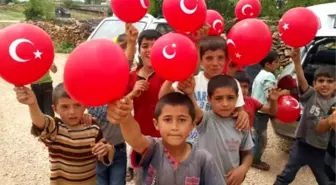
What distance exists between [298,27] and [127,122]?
1.64 meters

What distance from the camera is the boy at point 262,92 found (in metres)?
4.34

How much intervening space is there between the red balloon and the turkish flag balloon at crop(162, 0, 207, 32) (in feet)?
0.72

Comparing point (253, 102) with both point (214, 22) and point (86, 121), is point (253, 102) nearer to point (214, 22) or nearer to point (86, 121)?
point (214, 22)

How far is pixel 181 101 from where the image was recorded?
1.94m

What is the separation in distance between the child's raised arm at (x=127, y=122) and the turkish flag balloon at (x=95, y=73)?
4cm

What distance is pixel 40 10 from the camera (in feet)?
72.9

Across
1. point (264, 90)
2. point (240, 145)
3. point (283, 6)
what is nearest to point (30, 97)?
point (240, 145)

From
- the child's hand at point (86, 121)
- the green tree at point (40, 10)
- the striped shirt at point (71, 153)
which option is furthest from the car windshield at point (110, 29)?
the green tree at point (40, 10)

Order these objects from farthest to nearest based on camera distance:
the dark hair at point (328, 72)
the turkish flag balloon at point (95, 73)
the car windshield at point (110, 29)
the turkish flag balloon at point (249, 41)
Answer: the car windshield at point (110, 29)
the dark hair at point (328, 72)
the turkish flag balloon at point (249, 41)
the turkish flag balloon at point (95, 73)

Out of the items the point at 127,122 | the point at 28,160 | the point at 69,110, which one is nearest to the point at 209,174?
the point at 127,122

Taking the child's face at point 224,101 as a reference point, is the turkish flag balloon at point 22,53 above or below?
above

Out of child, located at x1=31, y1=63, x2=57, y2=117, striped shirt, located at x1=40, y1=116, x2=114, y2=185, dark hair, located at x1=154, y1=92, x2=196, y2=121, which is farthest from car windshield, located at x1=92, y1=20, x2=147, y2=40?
dark hair, located at x1=154, y1=92, x2=196, y2=121

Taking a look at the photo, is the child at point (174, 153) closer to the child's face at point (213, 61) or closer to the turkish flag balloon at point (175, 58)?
the turkish flag balloon at point (175, 58)

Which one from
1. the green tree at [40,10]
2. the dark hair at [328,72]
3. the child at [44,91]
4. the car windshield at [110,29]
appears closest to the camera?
the dark hair at [328,72]
